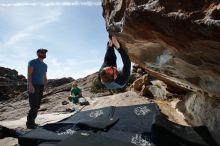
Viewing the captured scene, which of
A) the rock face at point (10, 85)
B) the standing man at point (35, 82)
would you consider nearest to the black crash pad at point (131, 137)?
the standing man at point (35, 82)

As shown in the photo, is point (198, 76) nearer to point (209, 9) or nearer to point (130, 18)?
point (130, 18)

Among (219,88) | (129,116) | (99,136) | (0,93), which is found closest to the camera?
(99,136)

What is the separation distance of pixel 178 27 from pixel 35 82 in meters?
5.61

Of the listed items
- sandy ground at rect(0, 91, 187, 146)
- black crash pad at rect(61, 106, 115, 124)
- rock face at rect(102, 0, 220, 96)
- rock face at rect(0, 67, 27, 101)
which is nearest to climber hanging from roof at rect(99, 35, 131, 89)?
black crash pad at rect(61, 106, 115, 124)

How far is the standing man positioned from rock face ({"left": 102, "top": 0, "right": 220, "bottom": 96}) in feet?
12.1

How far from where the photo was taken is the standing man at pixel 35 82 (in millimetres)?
7660

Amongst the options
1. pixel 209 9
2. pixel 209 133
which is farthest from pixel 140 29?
pixel 209 133

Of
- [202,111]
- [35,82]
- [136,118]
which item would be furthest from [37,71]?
[202,111]

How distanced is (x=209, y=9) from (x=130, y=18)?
90cm

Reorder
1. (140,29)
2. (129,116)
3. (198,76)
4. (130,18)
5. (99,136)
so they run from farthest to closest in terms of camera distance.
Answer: (129,116) → (198,76) → (99,136) → (140,29) → (130,18)

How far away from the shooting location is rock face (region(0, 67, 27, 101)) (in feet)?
84.1

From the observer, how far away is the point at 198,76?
190 inches

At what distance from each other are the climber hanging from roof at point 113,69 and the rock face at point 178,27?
1.20 meters

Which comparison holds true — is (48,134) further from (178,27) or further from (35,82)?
(35,82)
